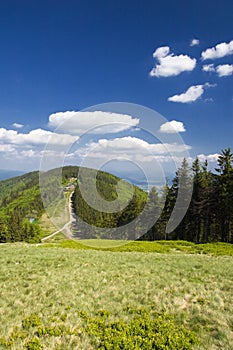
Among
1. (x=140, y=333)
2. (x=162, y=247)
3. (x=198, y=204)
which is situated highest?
(x=198, y=204)

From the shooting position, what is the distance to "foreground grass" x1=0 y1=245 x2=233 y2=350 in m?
7.57

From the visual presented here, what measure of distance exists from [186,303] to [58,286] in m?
5.36

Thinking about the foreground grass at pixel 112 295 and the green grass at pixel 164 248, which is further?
the green grass at pixel 164 248

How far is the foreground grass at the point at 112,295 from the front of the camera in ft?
24.8

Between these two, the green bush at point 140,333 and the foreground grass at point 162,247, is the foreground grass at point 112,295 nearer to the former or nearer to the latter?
the green bush at point 140,333

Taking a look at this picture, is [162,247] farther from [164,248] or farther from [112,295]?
[112,295]

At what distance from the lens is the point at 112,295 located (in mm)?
10305

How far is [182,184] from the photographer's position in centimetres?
5228

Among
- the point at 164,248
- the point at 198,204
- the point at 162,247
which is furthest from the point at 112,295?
the point at 198,204

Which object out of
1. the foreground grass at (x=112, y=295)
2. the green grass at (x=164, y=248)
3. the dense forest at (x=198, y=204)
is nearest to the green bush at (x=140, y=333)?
the foreground grass at (x=112, y=295)

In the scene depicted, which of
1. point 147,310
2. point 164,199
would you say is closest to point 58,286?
point 147,310

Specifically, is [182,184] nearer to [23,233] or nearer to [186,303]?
[186,303]

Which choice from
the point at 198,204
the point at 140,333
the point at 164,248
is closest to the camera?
the point at 140,333

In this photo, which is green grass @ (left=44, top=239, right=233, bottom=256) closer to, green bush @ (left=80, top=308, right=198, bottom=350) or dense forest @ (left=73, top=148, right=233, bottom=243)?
dense forest @ (left=73, top=148, right=233, bottom=243)
